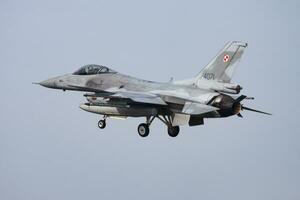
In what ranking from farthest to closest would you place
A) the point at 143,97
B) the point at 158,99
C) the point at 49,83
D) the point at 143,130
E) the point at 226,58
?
the point at 49,83
the point at 143,130
the point at 143,97
the point at 158,99
the point at 226,58

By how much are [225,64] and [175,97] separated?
2.69m

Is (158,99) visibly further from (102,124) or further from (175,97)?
(102,124)

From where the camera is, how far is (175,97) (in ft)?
157

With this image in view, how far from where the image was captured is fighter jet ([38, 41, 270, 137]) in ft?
154

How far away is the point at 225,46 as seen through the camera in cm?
4834

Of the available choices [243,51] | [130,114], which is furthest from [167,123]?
[243,51]

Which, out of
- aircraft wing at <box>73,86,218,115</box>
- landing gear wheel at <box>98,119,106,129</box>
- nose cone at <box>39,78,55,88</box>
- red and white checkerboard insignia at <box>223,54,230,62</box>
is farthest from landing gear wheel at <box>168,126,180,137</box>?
nose cone at <box>39,78,55,88</box>

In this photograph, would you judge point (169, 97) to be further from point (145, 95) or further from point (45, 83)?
point (45, 83)

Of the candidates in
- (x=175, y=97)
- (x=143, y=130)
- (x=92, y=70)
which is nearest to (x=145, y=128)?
(x=143, y=130)

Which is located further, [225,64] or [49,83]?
[49,83]

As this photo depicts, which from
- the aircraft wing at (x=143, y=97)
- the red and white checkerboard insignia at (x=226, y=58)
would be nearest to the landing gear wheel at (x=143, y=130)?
the aircraft wing at (x=143, y=97)

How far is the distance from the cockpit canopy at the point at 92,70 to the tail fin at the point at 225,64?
19.2ft

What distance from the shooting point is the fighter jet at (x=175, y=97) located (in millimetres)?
46844

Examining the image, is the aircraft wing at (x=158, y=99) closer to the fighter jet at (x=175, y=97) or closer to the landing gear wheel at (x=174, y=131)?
the fighter jet at (x=175, y=97)
